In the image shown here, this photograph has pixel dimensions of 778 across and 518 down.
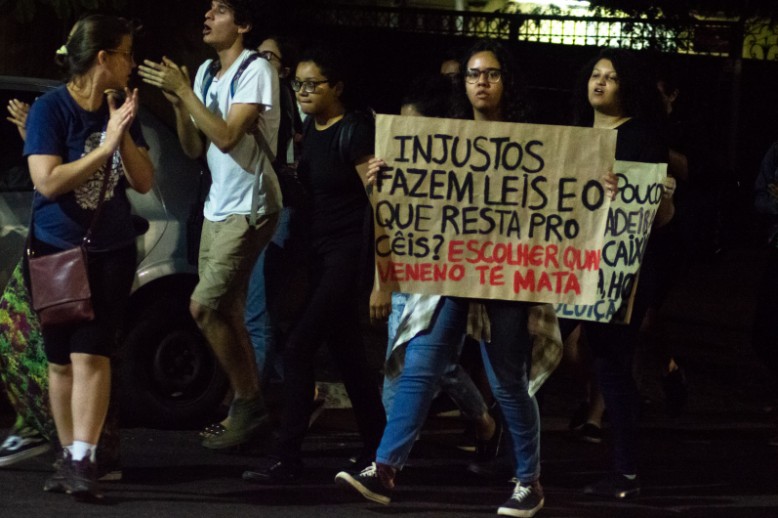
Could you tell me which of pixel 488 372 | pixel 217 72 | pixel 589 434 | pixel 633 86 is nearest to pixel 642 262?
pixel 633 86

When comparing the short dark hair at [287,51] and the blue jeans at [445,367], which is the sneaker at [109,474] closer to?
the blue jeans at [445,367]

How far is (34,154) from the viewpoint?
18.8 ft

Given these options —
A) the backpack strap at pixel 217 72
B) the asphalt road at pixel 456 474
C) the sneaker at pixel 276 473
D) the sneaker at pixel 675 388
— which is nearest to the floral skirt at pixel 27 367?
the asphalt road at pixel 456 474

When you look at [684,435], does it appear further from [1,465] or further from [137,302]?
[1,465]

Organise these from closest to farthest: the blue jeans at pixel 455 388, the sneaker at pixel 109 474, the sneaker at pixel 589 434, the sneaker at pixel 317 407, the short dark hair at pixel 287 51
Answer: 1. the sneaker at pixel 109 474
2. the blue jeans at pixel 455 388
3. the sneaker at pixel 317 407
4. the sneaker at pixel 589 434
5. the short dark hair at pixel 287 51

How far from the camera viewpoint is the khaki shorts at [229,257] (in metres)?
6.74

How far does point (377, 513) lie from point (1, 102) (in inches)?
110

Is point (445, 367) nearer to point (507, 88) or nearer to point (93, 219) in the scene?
point (507, 88)

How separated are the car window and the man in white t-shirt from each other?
2.76ft

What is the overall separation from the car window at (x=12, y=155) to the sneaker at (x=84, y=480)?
1.81 m

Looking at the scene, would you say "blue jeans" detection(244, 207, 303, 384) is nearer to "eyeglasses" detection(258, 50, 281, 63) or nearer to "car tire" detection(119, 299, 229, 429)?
"car tire" detection(119, 299, 229, 429)

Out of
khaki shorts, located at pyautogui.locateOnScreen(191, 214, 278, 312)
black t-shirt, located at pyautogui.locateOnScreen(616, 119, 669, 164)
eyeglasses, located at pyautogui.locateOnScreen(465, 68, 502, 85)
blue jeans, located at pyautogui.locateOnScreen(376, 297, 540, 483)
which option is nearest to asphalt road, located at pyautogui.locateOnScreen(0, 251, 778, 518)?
blue jeans, located at pyautogui.locateOnScreen(376, 297, 540, 483)

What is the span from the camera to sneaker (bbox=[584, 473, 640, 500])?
634cm

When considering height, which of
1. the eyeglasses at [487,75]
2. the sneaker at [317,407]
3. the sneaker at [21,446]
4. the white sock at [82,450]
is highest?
the eyeglasses at [487,75]
